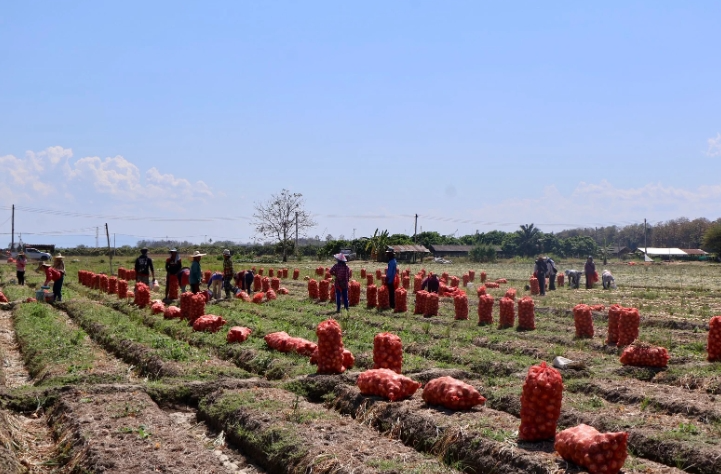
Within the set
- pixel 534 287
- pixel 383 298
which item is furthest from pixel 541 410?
pixel 534 287

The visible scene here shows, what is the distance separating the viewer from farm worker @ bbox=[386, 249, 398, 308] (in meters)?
18.1

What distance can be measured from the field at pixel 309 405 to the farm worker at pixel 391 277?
350 centimetres

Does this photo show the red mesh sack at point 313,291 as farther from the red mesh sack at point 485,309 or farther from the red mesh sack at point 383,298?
the red mesh sack at point 485,309

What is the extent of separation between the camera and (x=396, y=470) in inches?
234

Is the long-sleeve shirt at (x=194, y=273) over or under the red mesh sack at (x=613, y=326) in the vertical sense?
over

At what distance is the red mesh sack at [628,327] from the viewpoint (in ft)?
40.3

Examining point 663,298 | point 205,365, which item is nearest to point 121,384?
point 205,365

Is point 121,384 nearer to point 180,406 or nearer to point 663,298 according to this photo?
point 180,406

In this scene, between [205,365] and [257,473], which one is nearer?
[257,473]

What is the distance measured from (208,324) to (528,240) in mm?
71017

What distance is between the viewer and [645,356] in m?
10.3

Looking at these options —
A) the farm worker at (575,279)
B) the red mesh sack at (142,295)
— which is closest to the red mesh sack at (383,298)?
the red mesh sack at (142,295)

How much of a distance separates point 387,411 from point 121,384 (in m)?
3.79

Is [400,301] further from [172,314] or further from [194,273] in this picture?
[172,314]
